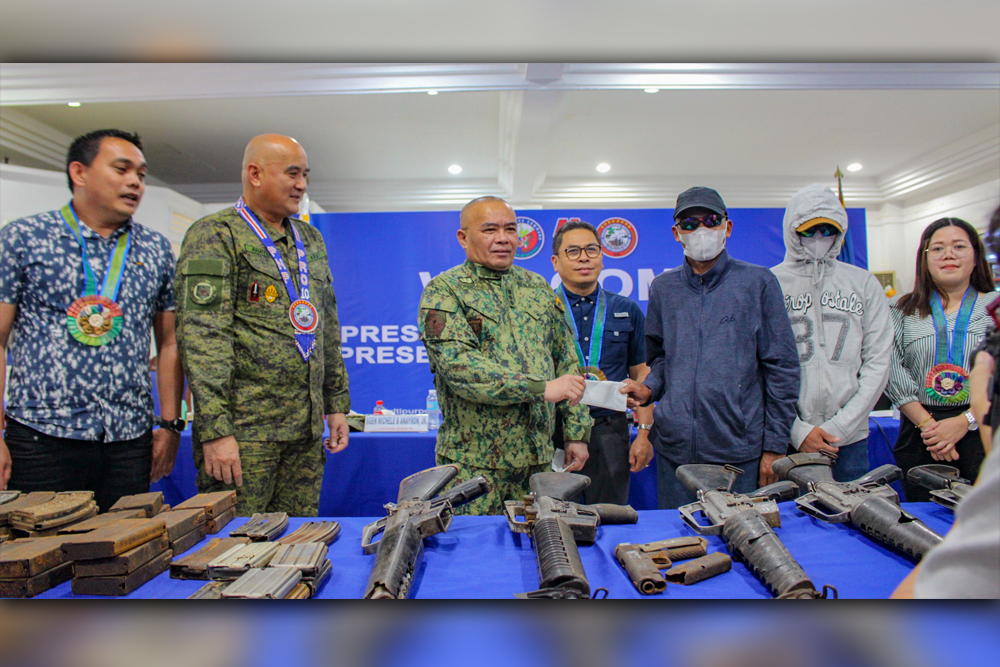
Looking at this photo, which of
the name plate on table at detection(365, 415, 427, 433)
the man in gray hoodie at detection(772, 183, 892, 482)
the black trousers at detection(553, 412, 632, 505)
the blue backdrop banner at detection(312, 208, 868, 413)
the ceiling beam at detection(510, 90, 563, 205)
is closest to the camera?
the man in gray hoodie at detection(772, 183, 892, 482)

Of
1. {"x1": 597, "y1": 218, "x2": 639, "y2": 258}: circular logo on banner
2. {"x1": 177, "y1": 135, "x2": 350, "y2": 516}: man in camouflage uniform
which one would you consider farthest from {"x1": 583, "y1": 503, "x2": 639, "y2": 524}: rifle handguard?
{"x1": 597, "y1": 218, "x2": 639, "y2": 258}: circular logo on banner

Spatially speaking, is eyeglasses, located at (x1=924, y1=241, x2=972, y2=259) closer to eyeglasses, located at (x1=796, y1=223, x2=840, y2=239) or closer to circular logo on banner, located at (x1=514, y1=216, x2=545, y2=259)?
eyeglasses, located at (x1=796, y1=223, x2=840, y2=239)

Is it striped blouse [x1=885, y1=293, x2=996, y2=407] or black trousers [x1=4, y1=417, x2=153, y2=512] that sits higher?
striped blouse [x1=885, y1=293, x2=996, y2=407]

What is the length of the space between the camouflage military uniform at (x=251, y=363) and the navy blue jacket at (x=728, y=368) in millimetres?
1371

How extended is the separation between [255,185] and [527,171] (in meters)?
3.90

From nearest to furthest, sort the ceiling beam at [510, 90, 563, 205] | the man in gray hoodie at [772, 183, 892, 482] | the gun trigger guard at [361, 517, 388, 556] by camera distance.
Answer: the gun trigger guard at [361, 517, 388, 556]
the man in gray hoodie at [772, 183, 892, 482]
the ceiling beam at [510, 90, 563, 205]

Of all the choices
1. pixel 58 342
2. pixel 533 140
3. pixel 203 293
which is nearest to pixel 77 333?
pixel 58 342

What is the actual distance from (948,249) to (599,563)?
1126 mm

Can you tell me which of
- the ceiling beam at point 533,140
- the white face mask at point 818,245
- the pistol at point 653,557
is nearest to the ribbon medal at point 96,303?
the pistol at point 653,557

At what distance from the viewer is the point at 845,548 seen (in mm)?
1140

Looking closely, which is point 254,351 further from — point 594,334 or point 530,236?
point 530,236

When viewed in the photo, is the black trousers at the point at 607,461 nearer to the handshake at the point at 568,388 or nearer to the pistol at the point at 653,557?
the handshake at the point at 568,388

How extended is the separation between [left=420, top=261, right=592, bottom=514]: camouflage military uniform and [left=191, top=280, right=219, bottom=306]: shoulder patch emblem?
0.71 m

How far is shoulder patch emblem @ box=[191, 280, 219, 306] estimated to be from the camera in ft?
5.29
